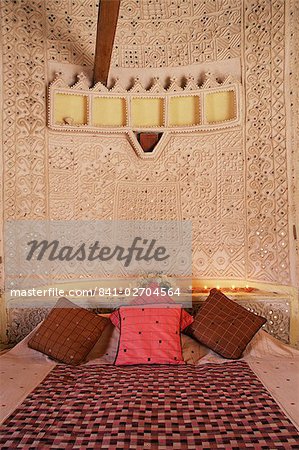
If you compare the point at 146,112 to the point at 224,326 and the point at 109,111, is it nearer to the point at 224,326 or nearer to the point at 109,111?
the point at 109,111

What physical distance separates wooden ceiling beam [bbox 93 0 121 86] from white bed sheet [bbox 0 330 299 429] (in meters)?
2.20

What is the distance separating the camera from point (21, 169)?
3.73 metres

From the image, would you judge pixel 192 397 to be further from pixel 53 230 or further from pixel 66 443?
pixel 53 230

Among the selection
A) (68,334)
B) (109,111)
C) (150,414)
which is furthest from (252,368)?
(109,111)

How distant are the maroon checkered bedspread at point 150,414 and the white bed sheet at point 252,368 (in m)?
0.07

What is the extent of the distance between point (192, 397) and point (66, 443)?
73 centimetres

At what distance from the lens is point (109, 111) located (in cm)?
393

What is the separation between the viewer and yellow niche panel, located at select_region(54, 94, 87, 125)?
383 centimetres

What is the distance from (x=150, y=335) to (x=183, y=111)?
1993mm

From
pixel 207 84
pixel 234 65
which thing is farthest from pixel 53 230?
pixel 234 65

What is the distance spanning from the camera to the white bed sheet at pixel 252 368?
2.23 metres

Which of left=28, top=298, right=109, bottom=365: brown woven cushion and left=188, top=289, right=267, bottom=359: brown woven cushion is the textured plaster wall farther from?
left=28, top=298, right=109, bottom=365: brown woven cushion

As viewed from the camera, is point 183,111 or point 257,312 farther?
point 183,111

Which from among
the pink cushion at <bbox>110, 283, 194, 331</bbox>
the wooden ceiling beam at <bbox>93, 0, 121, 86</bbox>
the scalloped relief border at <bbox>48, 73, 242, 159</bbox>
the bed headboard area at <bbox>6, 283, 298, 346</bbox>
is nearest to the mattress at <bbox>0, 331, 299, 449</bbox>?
the pink cushion at <bbox>110, 283, 194, 331</bbox>
